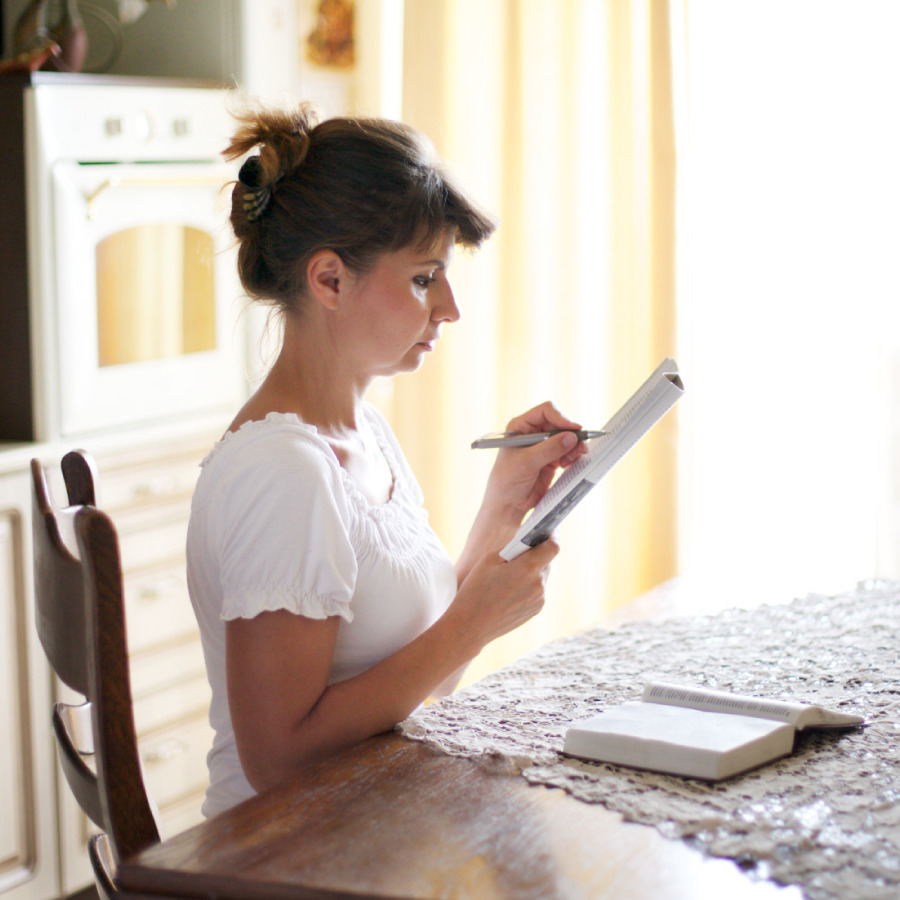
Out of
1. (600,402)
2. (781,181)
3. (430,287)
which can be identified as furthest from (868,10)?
(430,287)

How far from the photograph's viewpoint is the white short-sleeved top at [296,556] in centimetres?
111

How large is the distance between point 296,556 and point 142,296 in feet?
4.52

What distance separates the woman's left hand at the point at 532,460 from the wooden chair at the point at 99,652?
598mm

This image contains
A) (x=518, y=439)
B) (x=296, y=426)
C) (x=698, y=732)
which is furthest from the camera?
(x=518, y=439)

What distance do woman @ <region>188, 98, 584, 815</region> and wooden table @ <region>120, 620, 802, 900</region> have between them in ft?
0.56

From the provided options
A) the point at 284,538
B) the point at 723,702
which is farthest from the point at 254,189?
the point at 723,702

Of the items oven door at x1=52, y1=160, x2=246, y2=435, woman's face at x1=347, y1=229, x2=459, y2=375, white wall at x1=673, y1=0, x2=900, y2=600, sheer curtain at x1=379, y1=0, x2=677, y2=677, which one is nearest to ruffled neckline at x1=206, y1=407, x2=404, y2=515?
woman's face at x1=347, y1=229, x2=459, y2=375

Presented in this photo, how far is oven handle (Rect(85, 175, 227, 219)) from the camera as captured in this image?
85.9 inches

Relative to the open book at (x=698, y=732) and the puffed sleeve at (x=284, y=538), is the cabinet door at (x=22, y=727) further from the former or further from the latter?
the open book at (x=698, y=732)

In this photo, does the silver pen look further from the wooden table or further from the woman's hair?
the wooden table

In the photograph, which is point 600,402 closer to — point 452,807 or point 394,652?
point 394,652

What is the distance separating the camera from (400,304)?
1.34 meters

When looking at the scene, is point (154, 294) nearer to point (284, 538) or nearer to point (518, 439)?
point (518, 439)

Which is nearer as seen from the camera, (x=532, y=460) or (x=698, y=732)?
(x=698, y=732)
